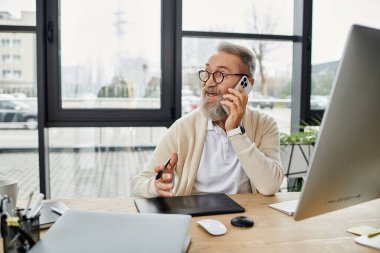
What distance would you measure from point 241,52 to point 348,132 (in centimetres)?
115

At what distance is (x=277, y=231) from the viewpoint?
3.48 feet

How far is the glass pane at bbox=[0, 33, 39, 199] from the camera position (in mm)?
2637

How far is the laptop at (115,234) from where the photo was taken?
2.67 ft

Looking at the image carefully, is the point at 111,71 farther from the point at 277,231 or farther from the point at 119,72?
the point at 277,231

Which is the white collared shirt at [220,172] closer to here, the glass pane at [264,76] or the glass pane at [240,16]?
the glass pane at [264,76]

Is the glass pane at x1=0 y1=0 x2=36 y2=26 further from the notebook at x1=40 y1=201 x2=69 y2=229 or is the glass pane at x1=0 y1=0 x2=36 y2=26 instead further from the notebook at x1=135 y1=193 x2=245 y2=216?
the notebook at x1=135 y1=193 x2=245 y2=216

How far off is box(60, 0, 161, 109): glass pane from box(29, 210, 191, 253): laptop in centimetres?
188

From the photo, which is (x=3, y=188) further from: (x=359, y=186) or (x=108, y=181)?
(x=108, y=181)

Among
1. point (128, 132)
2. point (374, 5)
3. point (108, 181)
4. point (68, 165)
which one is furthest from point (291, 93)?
point (68, 165)

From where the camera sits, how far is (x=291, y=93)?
3090 millimetres

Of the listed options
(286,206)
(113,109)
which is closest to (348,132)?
(286,206)

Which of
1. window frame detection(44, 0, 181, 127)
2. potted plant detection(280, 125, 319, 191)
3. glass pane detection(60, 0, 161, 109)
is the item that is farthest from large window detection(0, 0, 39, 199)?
potted plant detection(280, 125, 319, 191)

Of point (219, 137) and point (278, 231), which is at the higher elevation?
point (219, 137)

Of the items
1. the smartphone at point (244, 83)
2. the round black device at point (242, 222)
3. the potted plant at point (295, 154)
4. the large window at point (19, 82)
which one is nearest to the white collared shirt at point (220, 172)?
the smartphone at point (244, 83)
